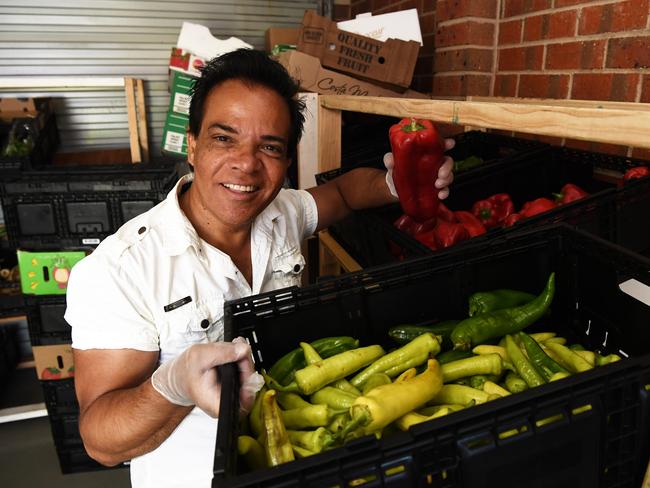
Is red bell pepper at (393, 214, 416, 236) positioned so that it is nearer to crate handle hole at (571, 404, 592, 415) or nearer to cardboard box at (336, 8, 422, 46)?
crate handle hole at (571, 404, 592, 415)

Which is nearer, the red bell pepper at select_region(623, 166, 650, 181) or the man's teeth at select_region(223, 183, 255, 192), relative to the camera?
the man's teeth at select_region(223, 183, 255, 192)

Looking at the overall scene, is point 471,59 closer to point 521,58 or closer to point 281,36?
point 521,58

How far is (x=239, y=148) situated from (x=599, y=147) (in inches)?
58.5

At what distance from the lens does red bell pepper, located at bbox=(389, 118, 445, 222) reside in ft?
4.64

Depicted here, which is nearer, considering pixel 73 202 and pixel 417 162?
pixel 417 162

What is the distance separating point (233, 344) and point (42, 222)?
5.79 feet

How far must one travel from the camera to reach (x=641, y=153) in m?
1.71

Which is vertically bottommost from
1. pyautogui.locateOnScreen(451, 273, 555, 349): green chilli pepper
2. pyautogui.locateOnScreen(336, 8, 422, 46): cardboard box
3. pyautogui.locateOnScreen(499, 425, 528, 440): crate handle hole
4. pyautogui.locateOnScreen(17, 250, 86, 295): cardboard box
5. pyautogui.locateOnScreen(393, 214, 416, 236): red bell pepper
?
pyautogui.locateOnScreen(17, 250, 86, 295): cardboard box

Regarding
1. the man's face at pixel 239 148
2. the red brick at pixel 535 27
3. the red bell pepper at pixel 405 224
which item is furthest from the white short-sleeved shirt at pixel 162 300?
the red brick at pixel 535 27

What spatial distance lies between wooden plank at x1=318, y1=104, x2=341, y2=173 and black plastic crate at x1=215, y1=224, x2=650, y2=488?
0.88 meters

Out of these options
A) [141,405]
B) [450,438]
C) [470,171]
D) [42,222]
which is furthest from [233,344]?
[42,222]

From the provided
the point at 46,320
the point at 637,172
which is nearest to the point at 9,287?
the point at 46,320

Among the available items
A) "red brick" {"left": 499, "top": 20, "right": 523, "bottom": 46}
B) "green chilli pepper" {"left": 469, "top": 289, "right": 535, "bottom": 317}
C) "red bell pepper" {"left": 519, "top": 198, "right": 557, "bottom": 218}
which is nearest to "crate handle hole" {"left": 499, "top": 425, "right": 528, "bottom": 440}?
"green chilli pepper" {"left": 469, "top": 289, "right": 535, "bottom": 317}

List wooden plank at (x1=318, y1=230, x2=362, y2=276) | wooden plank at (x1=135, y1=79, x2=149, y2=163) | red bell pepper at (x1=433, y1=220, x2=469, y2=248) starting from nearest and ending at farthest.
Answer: red bell pepper at (x1=433, y1=220, x2=469, y2=248) → wooden plank at (x1=318, y1=230, x2=362, y2=276) → wooden plank at (x1=135, y1=79, x2=149, y2=163)
